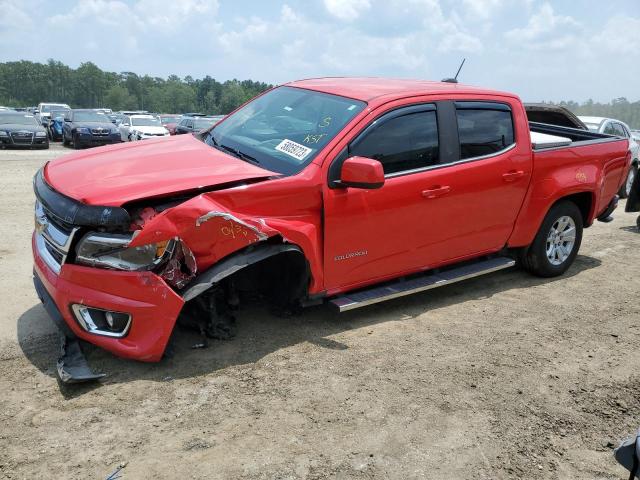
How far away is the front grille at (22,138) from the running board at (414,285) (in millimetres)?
17632

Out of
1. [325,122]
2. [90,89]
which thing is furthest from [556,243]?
[90,89]

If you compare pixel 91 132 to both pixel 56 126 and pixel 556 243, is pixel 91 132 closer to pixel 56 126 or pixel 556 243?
pixel 56 126

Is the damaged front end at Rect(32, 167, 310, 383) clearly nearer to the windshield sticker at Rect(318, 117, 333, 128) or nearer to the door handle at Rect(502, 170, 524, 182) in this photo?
the windshield sticker at Rect(318, 117, 333, 128)

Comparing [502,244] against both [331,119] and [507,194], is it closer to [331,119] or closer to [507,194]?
[507,194]

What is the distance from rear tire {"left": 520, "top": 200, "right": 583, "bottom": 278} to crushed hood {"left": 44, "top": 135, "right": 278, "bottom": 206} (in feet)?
10.5

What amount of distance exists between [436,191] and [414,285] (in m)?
0.81

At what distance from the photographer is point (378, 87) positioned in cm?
477

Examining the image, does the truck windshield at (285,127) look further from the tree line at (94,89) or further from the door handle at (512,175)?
the tree line at (94,89)

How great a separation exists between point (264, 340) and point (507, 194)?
2.59m

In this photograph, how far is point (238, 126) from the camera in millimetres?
4910

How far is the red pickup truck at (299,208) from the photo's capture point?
3453mm

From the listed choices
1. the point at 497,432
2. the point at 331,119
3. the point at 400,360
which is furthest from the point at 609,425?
the point at 331,119

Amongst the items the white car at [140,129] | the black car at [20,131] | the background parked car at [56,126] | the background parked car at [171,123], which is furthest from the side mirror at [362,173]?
the background parked car at [56,126]

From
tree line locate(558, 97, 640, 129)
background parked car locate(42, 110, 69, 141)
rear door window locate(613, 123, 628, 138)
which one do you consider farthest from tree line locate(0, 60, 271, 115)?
rear door window locate(613, 123, 628, 138)
